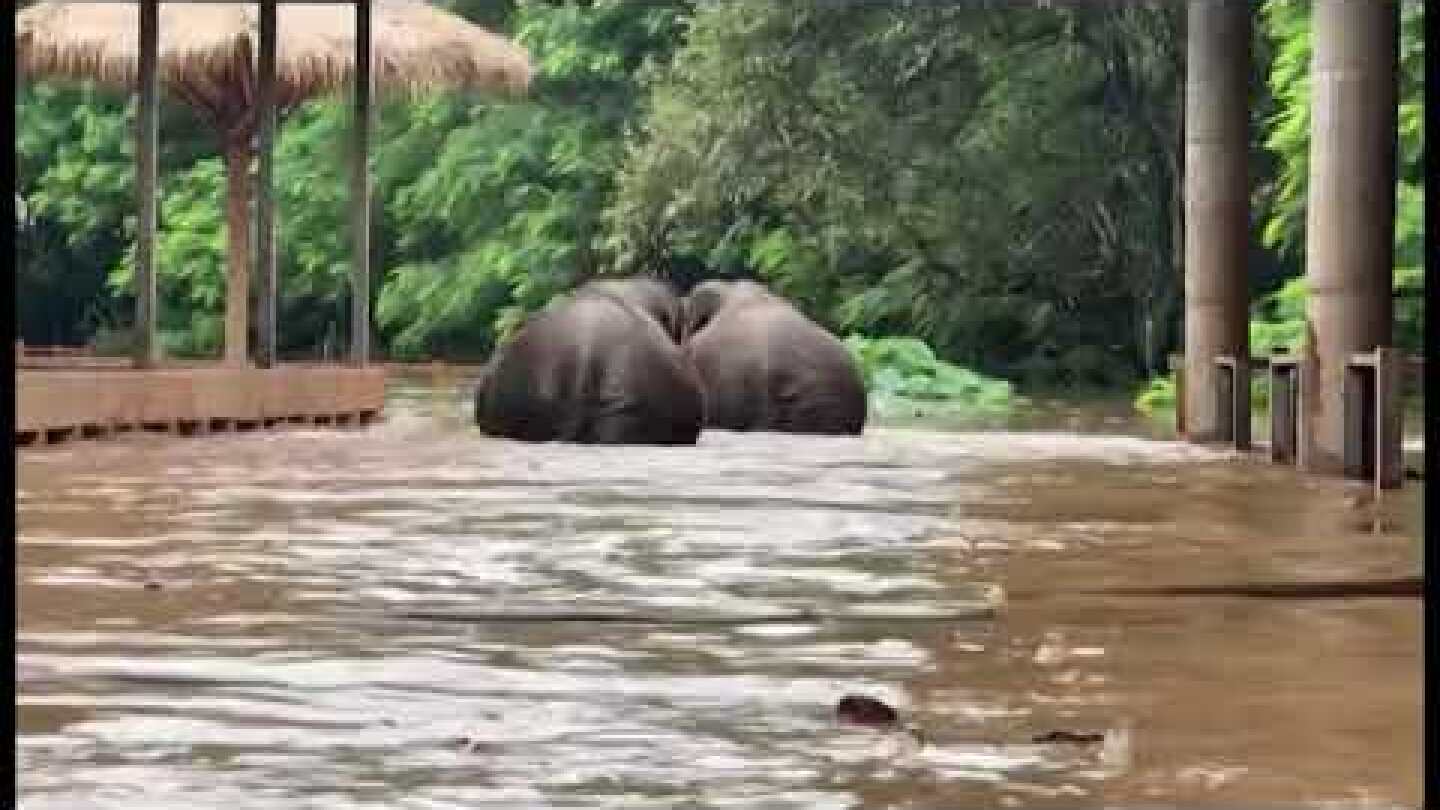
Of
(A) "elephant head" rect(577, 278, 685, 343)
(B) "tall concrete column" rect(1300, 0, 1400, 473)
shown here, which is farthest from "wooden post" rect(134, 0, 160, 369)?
(B) "tall concrete column" rect(1300, 0, 1400, 473)

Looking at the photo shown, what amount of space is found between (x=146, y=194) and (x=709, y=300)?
5.83m

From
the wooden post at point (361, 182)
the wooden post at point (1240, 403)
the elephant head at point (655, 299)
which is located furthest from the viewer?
the elephant head at point (655, 299)

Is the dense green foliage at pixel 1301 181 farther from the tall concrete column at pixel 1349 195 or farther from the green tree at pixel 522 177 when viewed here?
the green tree at pixel 522 177

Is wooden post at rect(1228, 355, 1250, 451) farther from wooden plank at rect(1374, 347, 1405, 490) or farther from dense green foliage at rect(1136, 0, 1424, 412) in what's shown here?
wooden plank at rect(1374, 347, 1405, 490)

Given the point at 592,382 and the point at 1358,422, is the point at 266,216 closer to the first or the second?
the point at 592,382

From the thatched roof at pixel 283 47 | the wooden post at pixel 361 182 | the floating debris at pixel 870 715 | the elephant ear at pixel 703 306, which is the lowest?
the floating debris at pixel 870 715

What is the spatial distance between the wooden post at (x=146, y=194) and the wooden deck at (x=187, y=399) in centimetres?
26

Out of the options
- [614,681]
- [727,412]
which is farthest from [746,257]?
[614,681]

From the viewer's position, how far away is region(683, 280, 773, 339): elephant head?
26328 mm

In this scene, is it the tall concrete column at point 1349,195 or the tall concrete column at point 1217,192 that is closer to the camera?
the tall concrete column at point 1349,195

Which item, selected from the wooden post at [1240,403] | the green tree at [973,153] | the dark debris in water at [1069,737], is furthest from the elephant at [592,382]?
the dark debris in water at [1069,737]

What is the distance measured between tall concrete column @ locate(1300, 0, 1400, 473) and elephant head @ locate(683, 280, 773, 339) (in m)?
8.07

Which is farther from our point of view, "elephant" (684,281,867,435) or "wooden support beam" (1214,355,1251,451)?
"elephant" (684,281,867,435)

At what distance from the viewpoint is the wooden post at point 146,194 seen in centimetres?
2183
